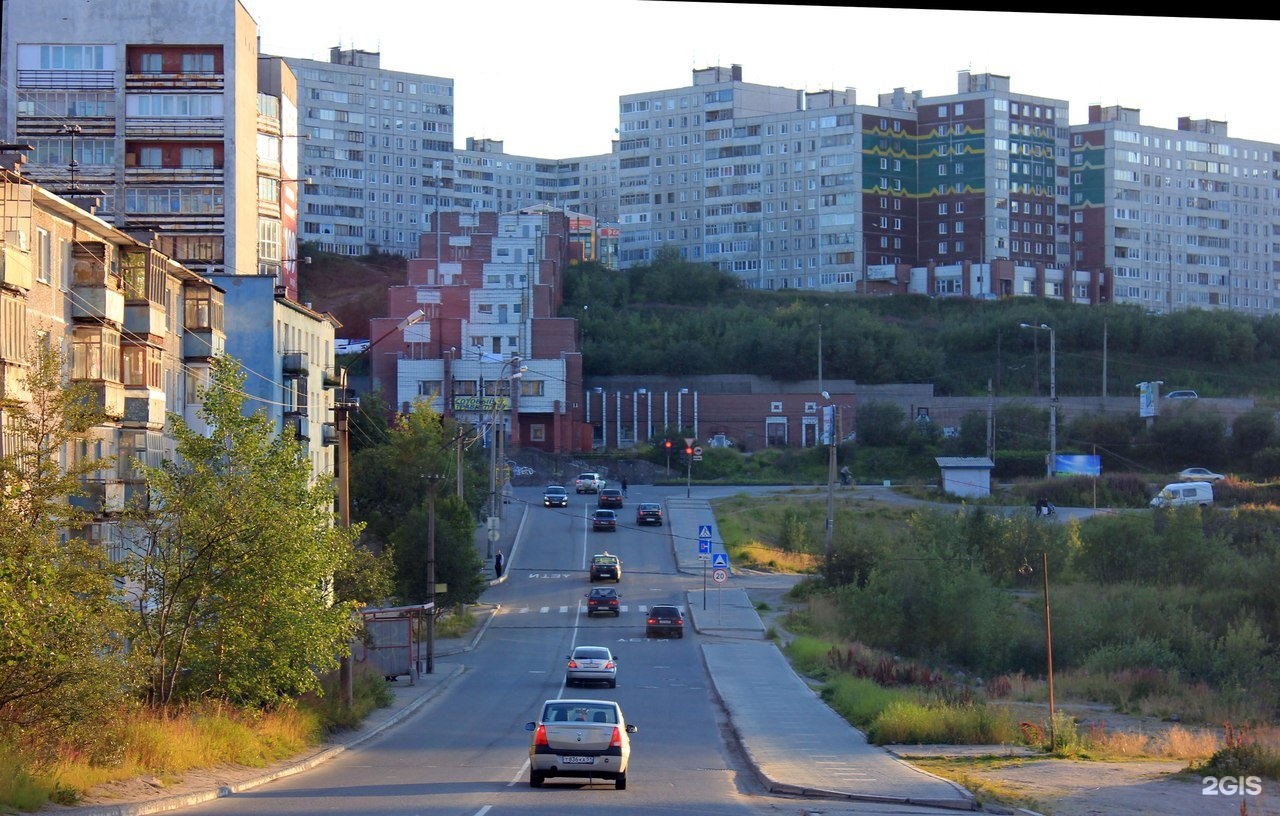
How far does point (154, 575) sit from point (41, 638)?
574 cm

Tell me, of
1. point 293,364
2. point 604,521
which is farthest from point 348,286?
point 293,364

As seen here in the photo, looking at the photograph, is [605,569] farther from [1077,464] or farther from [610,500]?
[1077,464]

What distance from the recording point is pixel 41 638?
15805mm

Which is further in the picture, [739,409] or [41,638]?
[739,409]

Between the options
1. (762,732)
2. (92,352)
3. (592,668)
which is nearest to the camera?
(762,732)

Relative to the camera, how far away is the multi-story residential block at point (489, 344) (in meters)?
97.6

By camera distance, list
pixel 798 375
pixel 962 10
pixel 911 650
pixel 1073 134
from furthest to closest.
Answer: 1. pixel 1073 134
2. pixel 798 375
3. pixel 911 650
4. pixel 962 10

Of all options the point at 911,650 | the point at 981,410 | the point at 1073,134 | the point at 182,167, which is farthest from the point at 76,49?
the point at 1073,134

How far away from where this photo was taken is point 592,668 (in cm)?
3609

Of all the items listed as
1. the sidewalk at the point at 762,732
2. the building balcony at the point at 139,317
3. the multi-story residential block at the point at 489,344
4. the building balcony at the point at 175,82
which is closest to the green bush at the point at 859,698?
the sidewalk at the point at 762,732

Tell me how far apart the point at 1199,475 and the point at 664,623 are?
51.5 meters

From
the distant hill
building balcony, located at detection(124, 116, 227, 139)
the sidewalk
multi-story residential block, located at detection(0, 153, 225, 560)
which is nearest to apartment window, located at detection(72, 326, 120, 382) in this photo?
multi-story residential block, located at detection(0, 153, 225, 560)

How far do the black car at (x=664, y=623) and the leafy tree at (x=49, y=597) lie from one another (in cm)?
3136

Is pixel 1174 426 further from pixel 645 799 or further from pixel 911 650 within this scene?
pixel 645 799
